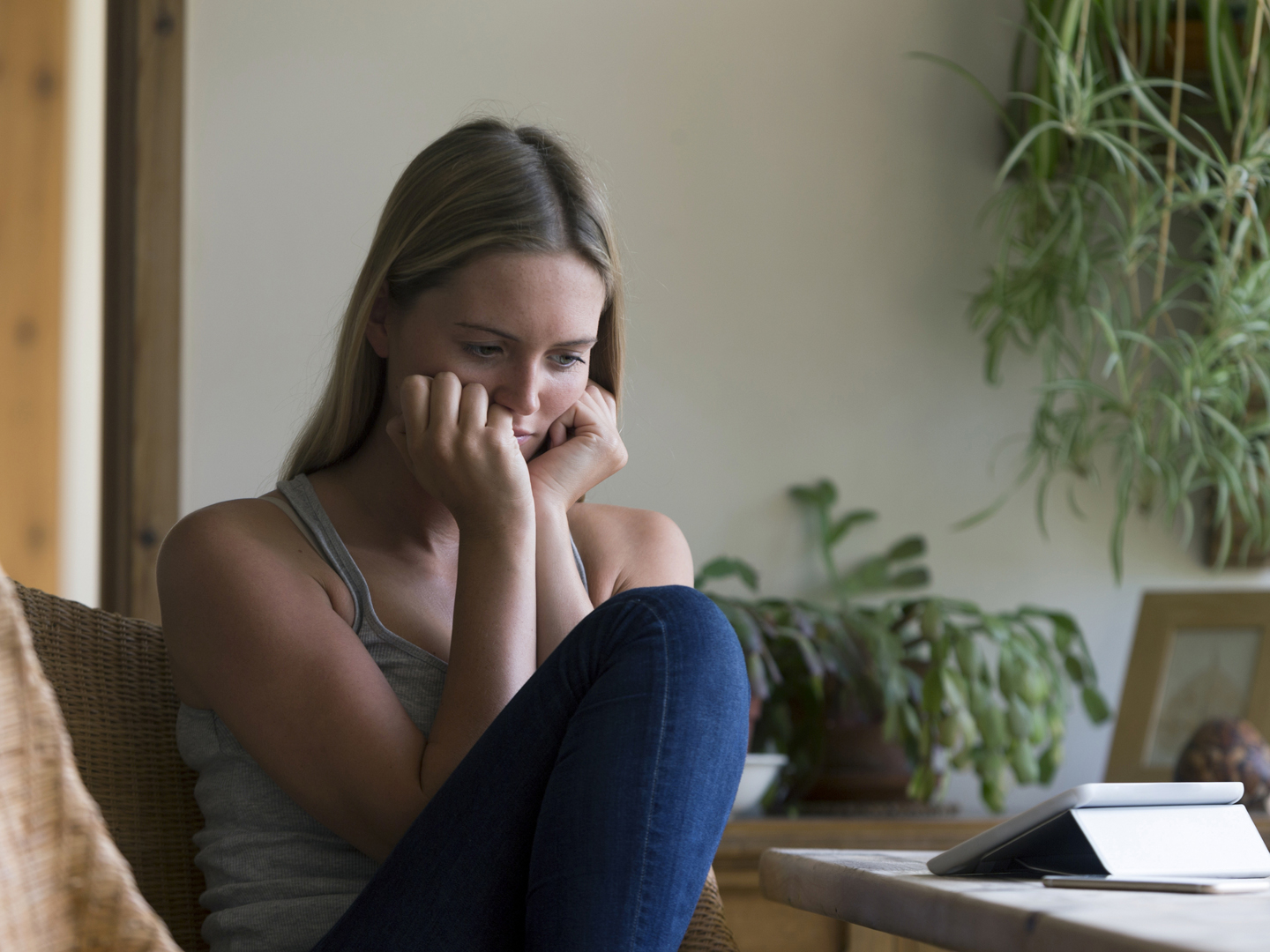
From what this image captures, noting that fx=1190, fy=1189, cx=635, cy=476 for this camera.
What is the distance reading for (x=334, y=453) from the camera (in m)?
1.04

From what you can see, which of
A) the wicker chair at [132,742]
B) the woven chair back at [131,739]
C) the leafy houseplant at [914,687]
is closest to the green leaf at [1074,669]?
the leafy houseplant at [914,687]

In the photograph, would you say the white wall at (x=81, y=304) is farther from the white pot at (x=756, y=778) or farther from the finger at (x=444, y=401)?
the finger at (x=444, y=401)

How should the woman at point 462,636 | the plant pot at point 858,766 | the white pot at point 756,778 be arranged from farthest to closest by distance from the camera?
the plant pot at point 858,766 < the white pot at point 756,778 < the woman at point 462,636

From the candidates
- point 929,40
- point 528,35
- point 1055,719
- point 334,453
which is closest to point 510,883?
point 334,453

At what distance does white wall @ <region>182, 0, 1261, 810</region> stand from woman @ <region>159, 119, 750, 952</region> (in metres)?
0.82

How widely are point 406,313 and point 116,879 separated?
2.04 ft

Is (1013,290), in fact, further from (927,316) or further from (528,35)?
(528,35)

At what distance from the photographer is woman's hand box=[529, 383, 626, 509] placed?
1024 mm

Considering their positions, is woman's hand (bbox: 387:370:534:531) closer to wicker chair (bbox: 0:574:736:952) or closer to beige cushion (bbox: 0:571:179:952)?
wicker chair (bbox: 0:574:736:952)

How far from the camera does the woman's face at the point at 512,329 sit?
933mm

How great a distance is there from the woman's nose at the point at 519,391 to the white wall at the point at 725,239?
945 mm

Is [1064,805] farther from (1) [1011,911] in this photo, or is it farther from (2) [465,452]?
(2) [465,452]

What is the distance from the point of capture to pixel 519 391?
37.5 inches

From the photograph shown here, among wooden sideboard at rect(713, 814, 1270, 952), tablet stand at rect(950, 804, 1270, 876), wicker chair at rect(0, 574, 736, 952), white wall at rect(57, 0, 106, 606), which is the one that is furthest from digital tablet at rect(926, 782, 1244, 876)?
white wall at rect(57, 0, 106, 606)
